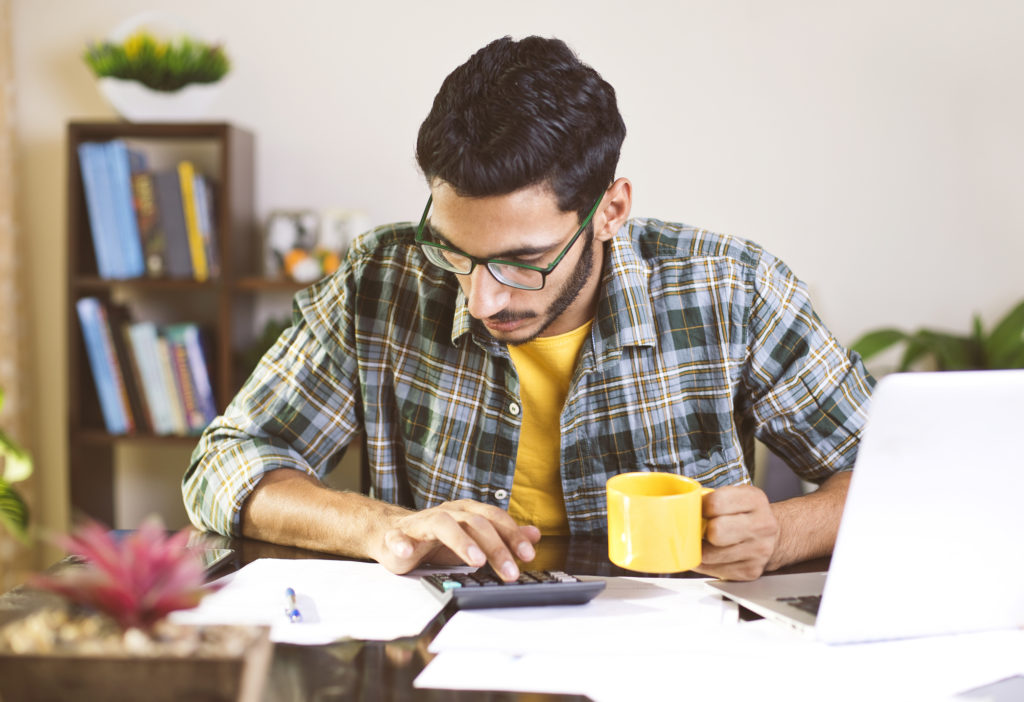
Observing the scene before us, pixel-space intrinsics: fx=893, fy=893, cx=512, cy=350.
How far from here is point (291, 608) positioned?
2.96 ft

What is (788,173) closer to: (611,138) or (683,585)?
(611,138)

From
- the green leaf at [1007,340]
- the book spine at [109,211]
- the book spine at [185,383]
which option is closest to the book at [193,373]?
the book spine at [185,383]

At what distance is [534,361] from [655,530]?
56cm

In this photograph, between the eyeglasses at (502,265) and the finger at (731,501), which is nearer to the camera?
the finger at (731,501)

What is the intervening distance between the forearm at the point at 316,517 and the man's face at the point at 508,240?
0.30 metres

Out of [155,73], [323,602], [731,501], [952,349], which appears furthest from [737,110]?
[323,602]

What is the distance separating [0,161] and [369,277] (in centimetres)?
175

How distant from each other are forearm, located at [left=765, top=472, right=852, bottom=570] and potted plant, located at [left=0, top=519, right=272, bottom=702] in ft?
2.30

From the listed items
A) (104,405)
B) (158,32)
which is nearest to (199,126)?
(158,32)

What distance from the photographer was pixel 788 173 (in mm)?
2574

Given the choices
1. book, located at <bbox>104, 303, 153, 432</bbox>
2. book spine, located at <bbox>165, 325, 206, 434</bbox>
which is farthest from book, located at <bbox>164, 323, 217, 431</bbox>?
book, located at <bbox>104, 303, 153, 432</bbox>

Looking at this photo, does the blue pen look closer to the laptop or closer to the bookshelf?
the laptop

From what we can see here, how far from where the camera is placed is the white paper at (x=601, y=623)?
84 centimetres

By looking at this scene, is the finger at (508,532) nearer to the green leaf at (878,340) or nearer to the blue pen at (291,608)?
the blue pen at (291,608)
